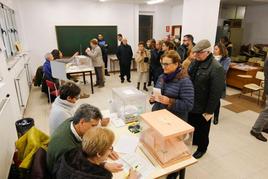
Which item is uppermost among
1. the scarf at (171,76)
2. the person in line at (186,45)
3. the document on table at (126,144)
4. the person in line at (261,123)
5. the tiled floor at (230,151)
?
the person in line at (186,45)

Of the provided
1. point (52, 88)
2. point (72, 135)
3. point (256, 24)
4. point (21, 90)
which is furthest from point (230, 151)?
point (256, 24)

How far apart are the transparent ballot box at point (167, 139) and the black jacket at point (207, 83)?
795mm

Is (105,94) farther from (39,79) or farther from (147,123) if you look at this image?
(147,123)

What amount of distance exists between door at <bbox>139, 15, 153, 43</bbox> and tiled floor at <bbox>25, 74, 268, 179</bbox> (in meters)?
4.88

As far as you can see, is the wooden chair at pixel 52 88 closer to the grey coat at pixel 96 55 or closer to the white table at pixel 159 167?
the grey coat at pixel 96 55

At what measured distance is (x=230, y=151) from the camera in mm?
2744

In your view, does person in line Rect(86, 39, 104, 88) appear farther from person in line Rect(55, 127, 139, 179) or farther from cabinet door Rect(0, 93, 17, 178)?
person in line Rect(55, 127, 139, 179)

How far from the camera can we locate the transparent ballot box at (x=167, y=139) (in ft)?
4.50

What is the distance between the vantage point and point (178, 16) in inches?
305

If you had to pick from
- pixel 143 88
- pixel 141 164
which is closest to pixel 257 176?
pixel 141 164

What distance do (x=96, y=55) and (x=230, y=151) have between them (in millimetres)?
4103

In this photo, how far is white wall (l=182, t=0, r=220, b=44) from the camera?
4301 mm

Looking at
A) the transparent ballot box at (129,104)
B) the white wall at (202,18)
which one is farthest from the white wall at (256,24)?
the transparent ballot box at (129,104)

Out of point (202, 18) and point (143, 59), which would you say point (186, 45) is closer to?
point (202, 18)
